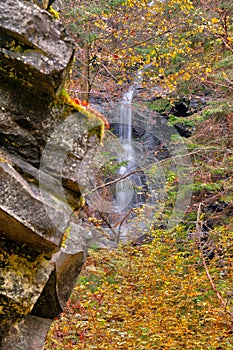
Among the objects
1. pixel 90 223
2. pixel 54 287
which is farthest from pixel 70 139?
pixel 90 223

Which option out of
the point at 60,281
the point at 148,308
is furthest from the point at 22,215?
the point at 148,308

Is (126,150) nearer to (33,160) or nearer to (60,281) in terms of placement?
(60,281)

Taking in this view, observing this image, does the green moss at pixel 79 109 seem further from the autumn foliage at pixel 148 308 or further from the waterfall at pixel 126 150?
the waterfall at pixel 126 150

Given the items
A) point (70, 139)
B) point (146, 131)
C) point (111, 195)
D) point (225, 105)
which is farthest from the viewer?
point (146, 131)

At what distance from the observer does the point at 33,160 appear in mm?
2887

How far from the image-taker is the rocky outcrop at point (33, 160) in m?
2.53

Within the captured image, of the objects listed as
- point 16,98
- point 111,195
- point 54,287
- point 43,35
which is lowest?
point 111,195

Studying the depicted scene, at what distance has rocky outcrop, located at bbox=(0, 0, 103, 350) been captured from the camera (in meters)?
2.53

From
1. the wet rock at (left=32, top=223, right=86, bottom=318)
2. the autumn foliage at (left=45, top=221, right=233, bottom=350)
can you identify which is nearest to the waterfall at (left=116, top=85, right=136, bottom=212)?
the autumn foliage at (left=45, top=221, right=233, bottom=350)

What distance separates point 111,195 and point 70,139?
8.36 metres

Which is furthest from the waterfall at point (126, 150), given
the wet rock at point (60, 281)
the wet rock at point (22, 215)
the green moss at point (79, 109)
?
the wet rock at point (22, 215)

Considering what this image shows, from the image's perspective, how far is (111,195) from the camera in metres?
11.3

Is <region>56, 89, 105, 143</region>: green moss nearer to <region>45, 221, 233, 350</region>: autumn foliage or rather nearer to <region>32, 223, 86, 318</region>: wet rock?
<region>32, 223, 86, 318</region>: wet rock

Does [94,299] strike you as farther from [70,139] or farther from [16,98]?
[16,98]
